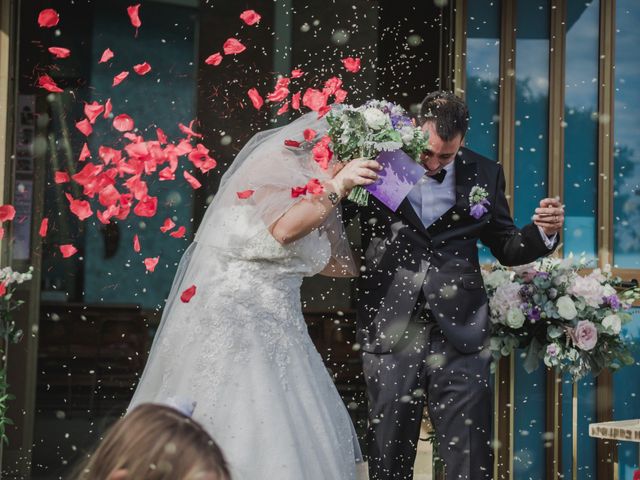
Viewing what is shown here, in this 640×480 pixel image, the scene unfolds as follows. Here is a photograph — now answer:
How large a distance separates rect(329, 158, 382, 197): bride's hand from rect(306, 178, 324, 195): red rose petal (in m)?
0.04

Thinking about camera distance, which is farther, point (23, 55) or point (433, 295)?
point (23, 55)

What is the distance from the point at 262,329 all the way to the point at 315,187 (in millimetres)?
511

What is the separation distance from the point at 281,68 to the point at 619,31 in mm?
1789

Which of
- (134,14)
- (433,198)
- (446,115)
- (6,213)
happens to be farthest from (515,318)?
(6,213)

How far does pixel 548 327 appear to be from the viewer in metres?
4.00

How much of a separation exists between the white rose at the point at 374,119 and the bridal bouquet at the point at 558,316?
103 centimetres

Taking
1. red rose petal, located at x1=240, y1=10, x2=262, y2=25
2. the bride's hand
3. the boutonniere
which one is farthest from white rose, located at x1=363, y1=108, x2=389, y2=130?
red rose petal, located at x1=240, y1=10, x2=262, y2=25

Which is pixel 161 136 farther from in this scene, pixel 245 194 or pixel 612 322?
pixel 612 322

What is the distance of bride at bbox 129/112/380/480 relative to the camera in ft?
10.4

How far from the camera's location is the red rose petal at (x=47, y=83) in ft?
15.9

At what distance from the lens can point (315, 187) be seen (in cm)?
324

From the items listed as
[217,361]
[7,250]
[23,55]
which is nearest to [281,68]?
[23,55]

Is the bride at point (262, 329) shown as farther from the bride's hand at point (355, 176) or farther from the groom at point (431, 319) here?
the groom at point (431, 319)

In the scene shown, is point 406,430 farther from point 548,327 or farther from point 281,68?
point 281,68
